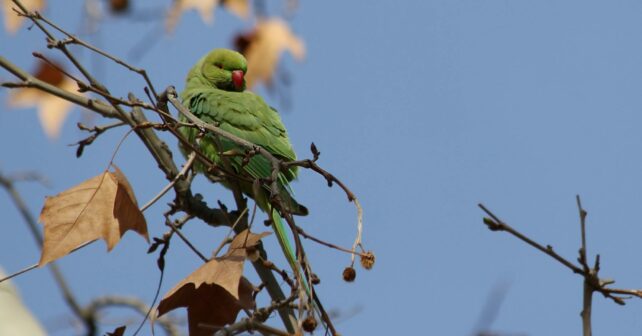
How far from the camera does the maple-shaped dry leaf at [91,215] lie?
2812mm

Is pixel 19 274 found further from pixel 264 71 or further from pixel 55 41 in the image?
pixel 264 71

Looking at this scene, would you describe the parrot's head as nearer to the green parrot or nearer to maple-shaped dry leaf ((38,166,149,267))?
the green parrot

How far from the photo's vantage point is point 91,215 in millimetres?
2900

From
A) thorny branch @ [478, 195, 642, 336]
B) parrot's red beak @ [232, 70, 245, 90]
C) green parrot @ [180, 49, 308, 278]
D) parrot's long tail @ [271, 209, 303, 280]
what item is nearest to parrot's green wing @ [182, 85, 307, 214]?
green parrot @ [180, 49, 308, 278]

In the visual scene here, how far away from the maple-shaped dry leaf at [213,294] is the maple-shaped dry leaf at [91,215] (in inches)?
8.5

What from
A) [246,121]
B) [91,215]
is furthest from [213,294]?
[246,121]

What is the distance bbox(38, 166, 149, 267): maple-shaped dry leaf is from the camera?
9.23 ft

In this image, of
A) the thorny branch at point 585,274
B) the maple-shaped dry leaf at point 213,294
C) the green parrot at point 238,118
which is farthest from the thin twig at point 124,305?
the thorny branch at point 585,274

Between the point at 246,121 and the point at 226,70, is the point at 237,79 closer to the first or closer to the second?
the point at 226,70

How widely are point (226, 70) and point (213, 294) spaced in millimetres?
3097

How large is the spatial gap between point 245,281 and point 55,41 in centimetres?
102

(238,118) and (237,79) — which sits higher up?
(237,79)

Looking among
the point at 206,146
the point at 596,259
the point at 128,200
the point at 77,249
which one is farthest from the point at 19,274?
the point at 206,146

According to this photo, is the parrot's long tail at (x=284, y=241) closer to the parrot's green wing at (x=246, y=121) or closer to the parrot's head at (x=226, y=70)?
the parrot's green wing at (x=246, y=121)
